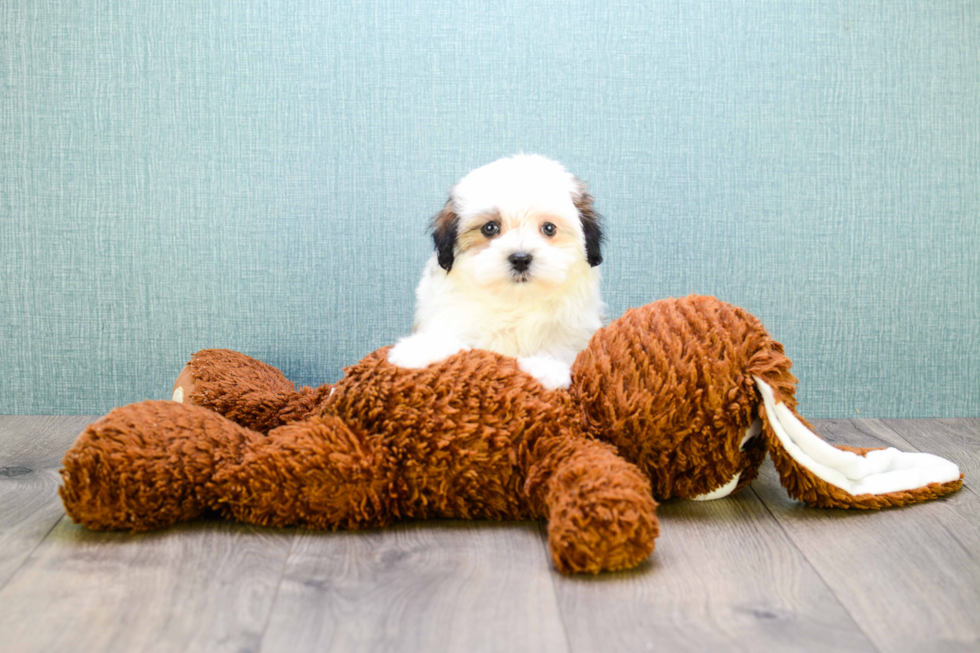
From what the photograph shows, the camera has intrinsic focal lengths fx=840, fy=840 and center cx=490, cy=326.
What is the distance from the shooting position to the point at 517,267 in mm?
1679

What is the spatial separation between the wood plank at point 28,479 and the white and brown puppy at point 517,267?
0.74 meters

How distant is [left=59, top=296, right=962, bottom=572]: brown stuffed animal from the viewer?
142 cm

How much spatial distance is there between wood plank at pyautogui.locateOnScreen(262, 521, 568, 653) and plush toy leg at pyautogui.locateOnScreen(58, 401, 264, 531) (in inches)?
Answer: 8.3

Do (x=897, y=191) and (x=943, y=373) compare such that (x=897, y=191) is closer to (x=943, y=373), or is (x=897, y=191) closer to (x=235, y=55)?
(x=943, y=373)

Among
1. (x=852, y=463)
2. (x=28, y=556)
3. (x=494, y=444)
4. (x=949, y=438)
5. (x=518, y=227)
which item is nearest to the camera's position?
(x=28, y=556)

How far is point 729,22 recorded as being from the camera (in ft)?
7.56

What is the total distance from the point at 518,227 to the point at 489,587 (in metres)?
0.75

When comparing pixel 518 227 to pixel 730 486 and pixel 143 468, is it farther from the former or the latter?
pixel 143 468

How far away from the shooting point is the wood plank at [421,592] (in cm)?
113

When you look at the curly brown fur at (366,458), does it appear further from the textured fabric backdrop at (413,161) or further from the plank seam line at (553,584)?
the textured fabric backdrop at (413,161)

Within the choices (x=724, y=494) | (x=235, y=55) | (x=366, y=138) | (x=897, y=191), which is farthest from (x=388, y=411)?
(x=897, y=191)

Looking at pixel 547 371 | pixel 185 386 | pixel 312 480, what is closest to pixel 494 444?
pixel 547 371

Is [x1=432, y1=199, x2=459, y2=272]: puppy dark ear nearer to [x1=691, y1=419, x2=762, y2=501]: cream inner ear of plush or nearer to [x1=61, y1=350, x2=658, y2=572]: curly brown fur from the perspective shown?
[x1=61, y1=350, x2=658, y2=572]: curly brown fur

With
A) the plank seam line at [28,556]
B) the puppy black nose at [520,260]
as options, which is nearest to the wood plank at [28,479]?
the plank seam line at [28,556]
